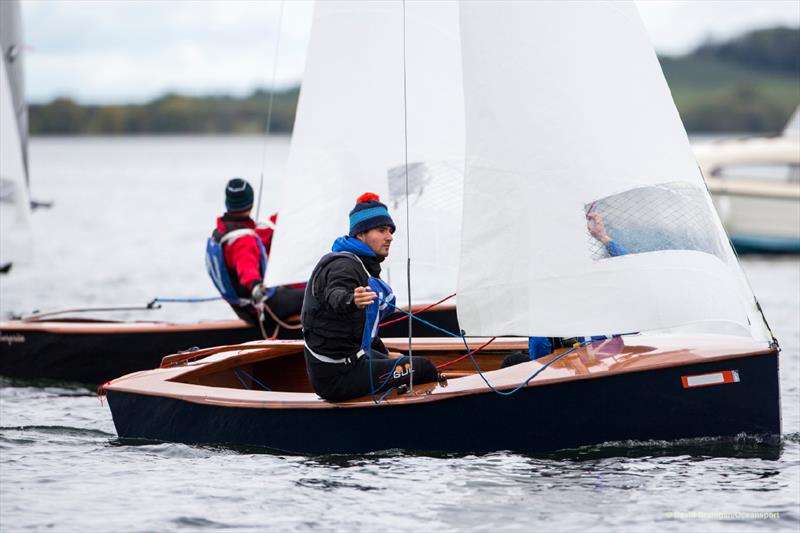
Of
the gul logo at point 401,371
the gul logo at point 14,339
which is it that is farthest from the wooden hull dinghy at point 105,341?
the gul logo at point 401,371

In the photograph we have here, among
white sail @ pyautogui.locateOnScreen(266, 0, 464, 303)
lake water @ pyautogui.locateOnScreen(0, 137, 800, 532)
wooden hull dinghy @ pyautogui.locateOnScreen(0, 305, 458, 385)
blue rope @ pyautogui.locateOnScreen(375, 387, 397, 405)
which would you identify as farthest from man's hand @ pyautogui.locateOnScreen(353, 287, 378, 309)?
wooden hull dinghy @ pyautogui.locateOnScreen(0, 305, 458, 385)

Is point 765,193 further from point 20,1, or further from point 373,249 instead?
point 373,249

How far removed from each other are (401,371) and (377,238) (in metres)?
0.72

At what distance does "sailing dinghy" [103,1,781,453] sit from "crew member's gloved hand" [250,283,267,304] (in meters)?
2.53

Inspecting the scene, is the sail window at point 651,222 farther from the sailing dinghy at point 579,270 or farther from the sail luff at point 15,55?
the sail luff at point 15,55

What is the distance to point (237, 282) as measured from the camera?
390 inches

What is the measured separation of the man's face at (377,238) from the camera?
270 inches

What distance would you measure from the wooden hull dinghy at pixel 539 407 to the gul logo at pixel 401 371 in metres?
0.12

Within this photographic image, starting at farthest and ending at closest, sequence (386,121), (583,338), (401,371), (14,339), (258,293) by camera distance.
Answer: (14,339) → (258,293) → (386,121) → (583,338) → (401,371)

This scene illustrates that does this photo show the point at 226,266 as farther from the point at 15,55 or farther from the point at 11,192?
the point at 15,55

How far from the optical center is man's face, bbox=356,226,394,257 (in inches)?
270

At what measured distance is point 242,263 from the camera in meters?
9.80

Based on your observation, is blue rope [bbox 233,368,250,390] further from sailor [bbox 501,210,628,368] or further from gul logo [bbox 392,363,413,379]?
sailor [bbox 501,210,628,368]

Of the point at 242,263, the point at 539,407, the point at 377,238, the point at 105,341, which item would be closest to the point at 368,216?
the point at 377,238
